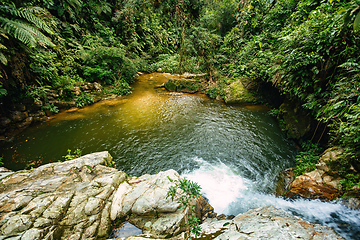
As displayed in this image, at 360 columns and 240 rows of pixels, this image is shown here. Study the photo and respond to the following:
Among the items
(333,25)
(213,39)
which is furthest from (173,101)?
(333,25)

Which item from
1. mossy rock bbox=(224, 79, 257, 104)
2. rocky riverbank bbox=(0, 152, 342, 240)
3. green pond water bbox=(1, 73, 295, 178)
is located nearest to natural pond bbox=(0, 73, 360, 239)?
green pond water bbox=(1, 73, 295, 178)

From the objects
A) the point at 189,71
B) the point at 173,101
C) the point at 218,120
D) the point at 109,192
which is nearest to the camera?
the point at 109,192

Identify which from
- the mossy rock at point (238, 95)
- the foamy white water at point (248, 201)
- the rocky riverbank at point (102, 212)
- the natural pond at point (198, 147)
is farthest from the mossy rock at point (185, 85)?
the rocky riverbank at point (102, 212)

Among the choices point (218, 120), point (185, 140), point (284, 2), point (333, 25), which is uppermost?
point (284, 2)

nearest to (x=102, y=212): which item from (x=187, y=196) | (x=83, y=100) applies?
(x=187, y=196)

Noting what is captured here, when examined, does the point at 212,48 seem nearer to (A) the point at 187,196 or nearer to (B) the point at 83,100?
(B) the point at 83,100

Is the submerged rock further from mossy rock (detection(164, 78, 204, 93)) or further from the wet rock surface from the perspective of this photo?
mossy rock (detection(164, 78, 204, 93))

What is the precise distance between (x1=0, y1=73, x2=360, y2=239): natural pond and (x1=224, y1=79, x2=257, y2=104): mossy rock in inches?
22.9

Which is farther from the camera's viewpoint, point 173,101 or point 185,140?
point 173,101

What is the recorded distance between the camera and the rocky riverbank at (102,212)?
193 centimetres

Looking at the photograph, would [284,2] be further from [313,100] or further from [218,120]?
[218,120]

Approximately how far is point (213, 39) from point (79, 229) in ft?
37.7

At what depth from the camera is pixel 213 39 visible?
9969 mm

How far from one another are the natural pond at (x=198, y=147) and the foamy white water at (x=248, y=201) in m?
0.01
